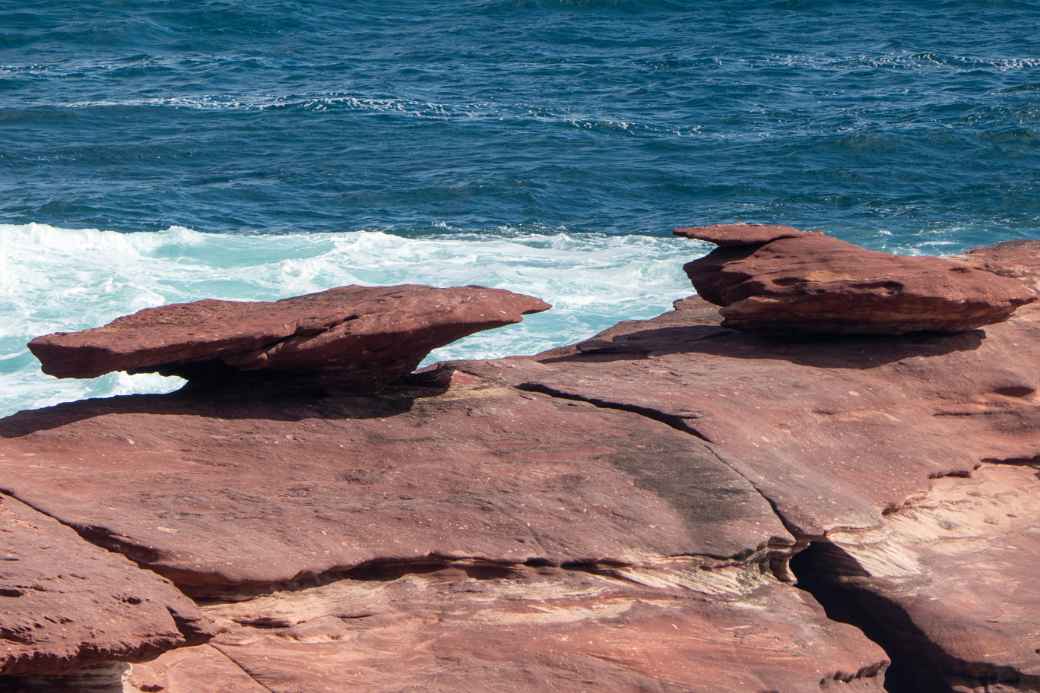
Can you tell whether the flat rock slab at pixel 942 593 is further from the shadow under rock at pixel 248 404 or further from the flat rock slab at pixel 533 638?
the shadow under rock at pixel 248 404

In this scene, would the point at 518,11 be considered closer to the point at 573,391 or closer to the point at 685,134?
the point at 685,134

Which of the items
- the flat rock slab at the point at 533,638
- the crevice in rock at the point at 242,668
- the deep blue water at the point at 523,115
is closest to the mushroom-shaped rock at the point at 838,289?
the flat rock slab at the point at 533,638

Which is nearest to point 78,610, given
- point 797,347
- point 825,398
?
point 825,398

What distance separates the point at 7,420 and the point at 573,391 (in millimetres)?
3064

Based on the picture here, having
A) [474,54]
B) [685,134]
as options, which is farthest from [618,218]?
[474,54]

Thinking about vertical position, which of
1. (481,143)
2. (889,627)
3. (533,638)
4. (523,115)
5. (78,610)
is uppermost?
(78,610)

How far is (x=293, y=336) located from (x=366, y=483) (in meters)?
1.02

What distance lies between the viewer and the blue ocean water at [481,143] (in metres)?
19.2

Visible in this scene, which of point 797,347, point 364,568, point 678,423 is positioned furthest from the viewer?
point 797,347

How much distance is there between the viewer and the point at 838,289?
916 centimetres

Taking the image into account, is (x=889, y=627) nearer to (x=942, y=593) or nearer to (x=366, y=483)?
(x=942, y=593)

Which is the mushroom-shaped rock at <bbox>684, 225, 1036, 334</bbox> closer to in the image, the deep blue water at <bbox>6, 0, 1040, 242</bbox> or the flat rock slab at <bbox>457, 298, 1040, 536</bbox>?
the flat rock slab at <bbox>457, 298, 1040, 536</bbox>

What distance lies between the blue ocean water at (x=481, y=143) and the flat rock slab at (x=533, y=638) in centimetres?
897

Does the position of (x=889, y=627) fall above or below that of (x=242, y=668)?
below
